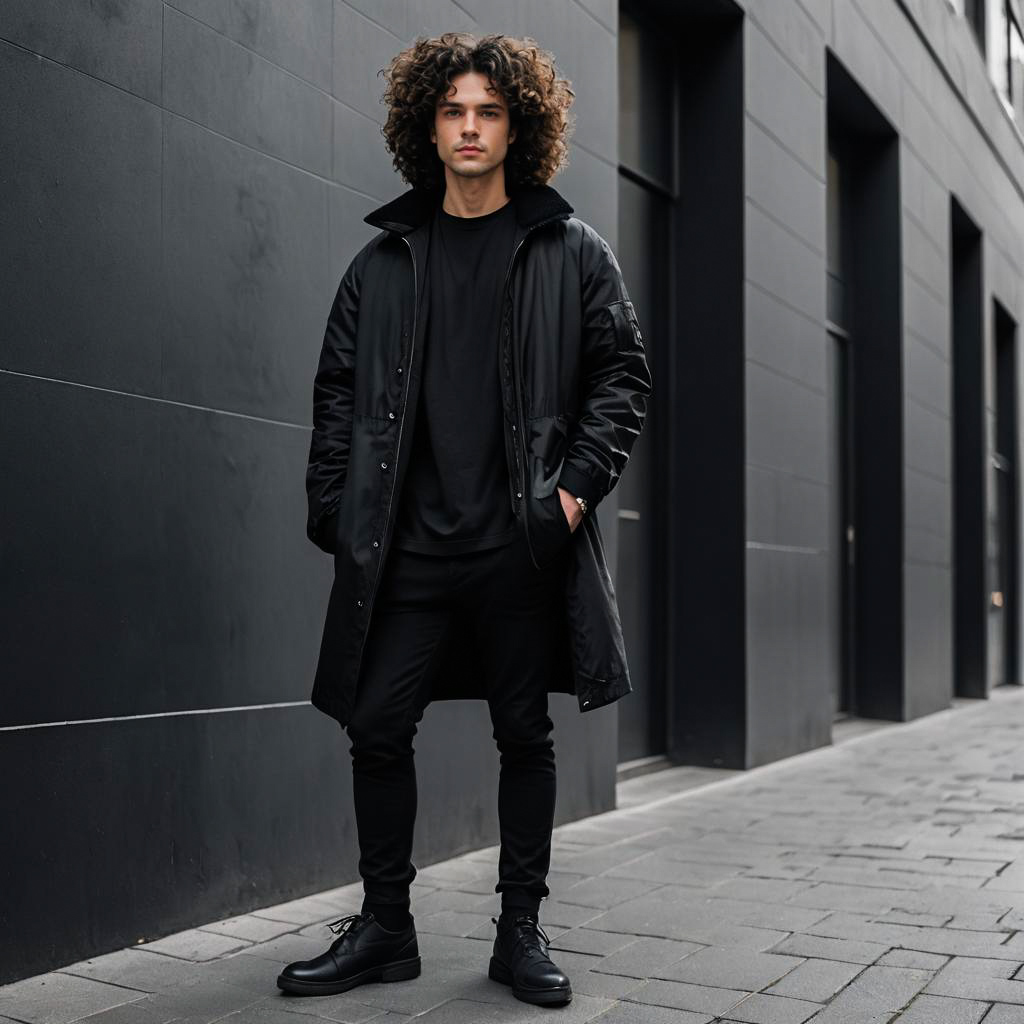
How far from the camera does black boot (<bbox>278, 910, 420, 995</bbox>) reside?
331cm

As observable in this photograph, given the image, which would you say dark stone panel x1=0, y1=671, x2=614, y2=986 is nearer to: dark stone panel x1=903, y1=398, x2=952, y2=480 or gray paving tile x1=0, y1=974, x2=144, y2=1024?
gray paving tile x1=0, y1=974, x2=144, y2=1024

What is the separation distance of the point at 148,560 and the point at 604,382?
1.33 meters

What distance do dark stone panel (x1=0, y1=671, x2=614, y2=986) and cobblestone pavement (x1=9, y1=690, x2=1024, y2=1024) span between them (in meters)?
0.08

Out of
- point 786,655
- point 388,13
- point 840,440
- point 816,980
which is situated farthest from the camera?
point 840,440

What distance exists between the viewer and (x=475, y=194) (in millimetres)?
3445

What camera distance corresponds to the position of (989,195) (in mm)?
15352

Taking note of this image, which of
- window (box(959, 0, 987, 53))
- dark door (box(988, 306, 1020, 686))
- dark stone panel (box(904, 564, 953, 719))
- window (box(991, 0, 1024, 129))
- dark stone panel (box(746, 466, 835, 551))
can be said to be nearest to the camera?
dark stone panel (box(746, 466, 835, 551))

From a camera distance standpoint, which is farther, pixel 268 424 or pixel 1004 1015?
pixel 268 424

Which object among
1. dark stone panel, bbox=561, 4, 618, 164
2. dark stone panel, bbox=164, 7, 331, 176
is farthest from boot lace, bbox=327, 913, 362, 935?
dark stone panel, bbox=561, 4, 618, 164

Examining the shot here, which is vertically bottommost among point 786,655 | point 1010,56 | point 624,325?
point 786,655

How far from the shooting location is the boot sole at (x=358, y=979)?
330 cm

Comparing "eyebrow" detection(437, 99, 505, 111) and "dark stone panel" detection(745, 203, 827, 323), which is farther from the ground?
"dark stone panel" detection(745, 203, 827, 323)

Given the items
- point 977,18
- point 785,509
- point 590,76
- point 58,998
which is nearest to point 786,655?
point 785,509

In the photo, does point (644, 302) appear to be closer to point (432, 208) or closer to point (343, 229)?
point (343, 229)
